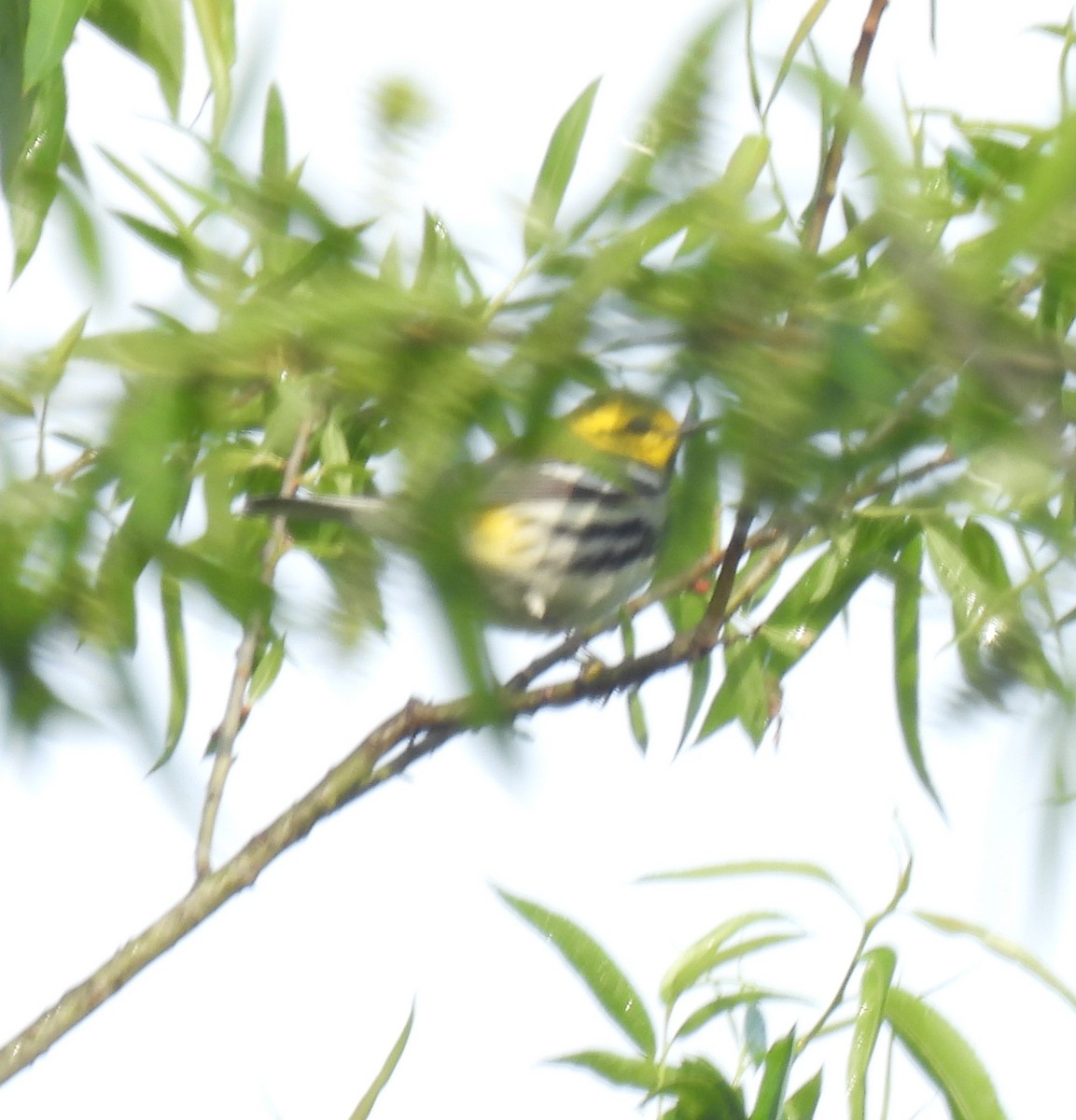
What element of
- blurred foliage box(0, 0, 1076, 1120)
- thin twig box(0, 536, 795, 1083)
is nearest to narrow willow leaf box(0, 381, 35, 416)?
blurred foliage box(0, 0, 1076, 1120)

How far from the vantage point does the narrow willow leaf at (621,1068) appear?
1179 millimetres

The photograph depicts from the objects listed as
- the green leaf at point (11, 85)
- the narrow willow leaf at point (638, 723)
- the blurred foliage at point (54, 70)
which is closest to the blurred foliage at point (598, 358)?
the blurred foliage at point (54, 70)

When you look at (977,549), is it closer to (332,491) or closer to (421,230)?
(332,491)

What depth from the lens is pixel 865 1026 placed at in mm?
1092

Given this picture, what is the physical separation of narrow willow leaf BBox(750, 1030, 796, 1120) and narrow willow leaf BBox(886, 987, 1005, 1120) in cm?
9

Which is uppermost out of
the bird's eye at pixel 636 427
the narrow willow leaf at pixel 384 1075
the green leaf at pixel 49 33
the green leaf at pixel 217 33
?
the green leaf at pixel 217 33

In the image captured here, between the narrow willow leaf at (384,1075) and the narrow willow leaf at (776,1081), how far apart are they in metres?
0.25

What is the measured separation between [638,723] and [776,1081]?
568 millimetres

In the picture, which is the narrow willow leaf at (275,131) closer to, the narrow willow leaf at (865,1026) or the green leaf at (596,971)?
the green leaf at (596,971)

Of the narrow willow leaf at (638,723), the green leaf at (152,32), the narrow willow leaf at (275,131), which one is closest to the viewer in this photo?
the narrow willow leaf at (275,131)

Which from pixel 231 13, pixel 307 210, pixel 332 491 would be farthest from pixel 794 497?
pixel 332 491

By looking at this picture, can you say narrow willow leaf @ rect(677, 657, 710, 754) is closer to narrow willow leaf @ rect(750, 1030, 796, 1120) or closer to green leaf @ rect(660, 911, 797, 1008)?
green leaf @ rect(660, 911, 797, 1008)

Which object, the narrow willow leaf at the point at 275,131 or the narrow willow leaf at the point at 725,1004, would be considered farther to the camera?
the narrow willow leaf at the point at 725,1004

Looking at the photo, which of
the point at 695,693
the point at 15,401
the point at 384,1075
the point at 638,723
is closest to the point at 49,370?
the point at 15,401
